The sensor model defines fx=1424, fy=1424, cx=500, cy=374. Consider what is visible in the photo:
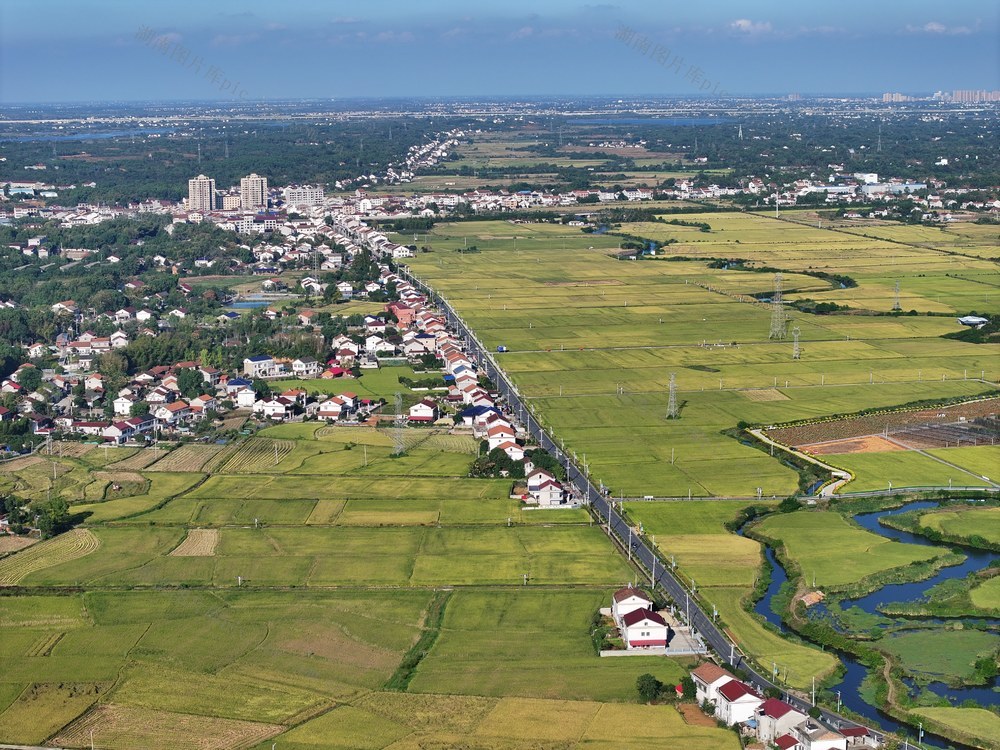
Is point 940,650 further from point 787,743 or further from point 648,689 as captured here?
point 648,689

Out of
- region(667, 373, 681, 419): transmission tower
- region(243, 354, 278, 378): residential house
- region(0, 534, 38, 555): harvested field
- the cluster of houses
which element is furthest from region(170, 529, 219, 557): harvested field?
region(243, 354, 278, 378): residential house

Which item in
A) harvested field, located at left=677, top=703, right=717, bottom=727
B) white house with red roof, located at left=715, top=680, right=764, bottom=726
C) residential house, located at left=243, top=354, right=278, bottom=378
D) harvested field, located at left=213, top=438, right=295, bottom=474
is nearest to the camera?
white house with red roof, located at left=715, top=680, right=764, bottom=726

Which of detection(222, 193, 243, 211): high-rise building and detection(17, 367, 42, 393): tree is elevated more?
detection(222, 193, 243, 211): high-rise building

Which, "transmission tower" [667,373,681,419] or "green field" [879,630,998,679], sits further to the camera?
"transmission tower" [667,373,681,419]

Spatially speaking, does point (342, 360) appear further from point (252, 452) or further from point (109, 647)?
point (109, 647)

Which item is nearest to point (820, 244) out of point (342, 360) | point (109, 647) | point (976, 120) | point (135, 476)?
point (342, 360)

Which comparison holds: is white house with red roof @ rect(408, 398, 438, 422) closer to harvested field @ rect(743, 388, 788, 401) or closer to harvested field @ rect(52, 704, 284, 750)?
harvested field @ rect(743, 388, 788, 401)
